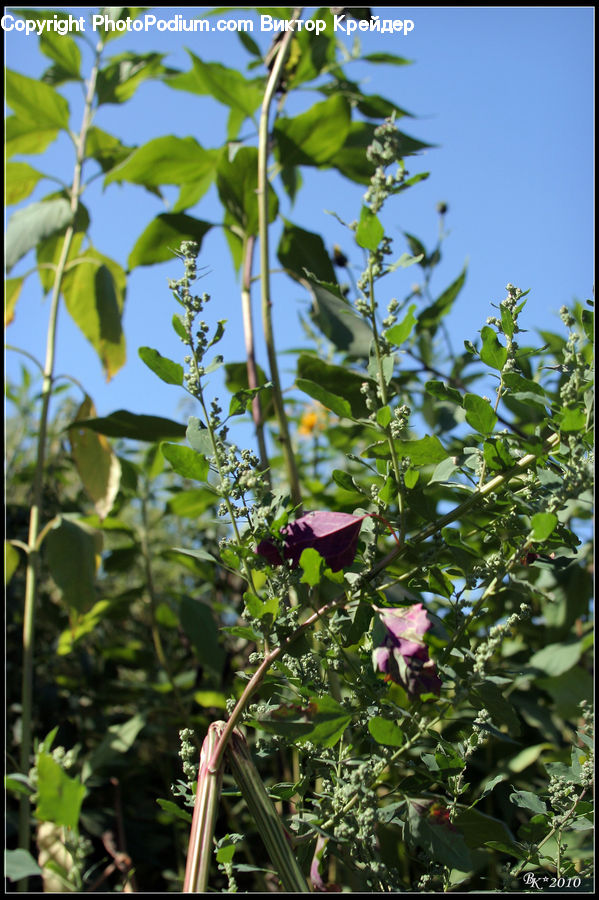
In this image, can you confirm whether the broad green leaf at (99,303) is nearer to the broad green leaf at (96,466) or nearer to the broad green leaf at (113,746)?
the broad green leaf at (96,466)

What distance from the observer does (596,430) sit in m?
0.40

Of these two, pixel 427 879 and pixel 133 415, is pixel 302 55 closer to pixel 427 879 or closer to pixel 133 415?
pixel 133 415

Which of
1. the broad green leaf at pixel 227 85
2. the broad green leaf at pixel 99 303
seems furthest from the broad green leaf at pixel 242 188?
the broad green leaf at pixel 99 303

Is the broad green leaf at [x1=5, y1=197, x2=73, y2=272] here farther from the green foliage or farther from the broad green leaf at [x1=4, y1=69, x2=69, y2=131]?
the broad green leaf at [x1=4, y1=69, x2=69, y2=131]

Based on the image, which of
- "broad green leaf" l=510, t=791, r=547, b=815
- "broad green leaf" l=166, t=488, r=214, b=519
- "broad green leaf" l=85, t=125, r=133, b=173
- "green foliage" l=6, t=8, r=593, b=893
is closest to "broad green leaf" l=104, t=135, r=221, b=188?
"green foliage" l=6, t=8, r=593, b=893

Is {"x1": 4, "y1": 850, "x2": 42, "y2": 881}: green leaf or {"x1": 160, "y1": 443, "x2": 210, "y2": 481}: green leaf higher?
{"x1": 160, "y1": 443, "x2": 210, "y2": 481}: green leaf

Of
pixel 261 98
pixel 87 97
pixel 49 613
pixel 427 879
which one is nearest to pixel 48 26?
pixel 87 97

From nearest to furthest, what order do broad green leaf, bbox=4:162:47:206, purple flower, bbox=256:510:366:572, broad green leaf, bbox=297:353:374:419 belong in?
purple flower, bbox=256:510:366:572 < broad green leaf, bbox=297:353:374:419 < broad green leaf, bbox=4:162:47:206

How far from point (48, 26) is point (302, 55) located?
0.52 metres

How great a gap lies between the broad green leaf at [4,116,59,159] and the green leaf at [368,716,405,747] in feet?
4.38

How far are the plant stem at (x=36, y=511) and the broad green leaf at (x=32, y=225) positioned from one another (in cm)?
3

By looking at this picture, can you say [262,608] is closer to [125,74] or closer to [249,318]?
[249,318]

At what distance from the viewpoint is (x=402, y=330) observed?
0.46 m

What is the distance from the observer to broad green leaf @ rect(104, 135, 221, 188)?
1129 mm
